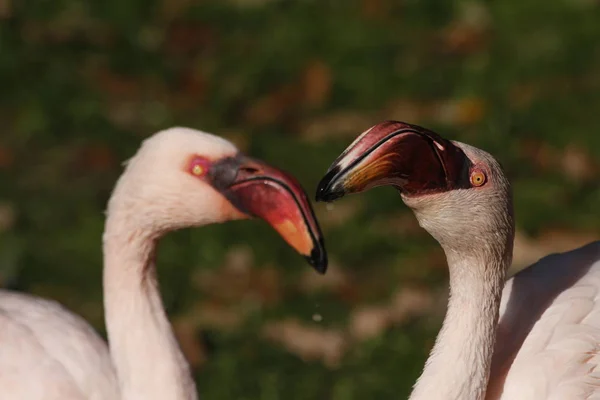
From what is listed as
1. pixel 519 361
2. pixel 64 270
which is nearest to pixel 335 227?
pixel 64 270

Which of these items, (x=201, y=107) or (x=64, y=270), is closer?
(x=64, y=270)

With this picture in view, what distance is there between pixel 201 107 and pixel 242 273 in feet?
6.95

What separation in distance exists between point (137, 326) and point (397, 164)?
144 centimetres

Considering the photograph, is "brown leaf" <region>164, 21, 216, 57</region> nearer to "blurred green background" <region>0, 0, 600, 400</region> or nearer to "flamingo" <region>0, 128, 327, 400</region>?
"blurred green background" <region>0, 0, 600, 400</region>

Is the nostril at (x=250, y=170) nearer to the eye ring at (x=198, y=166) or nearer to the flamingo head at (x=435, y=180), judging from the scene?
the eye ring at (x=198, y=166)

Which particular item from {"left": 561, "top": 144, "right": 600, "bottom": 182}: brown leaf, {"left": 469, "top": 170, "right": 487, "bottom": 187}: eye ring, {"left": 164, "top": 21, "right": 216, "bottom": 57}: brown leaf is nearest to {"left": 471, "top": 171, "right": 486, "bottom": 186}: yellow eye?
{"left": 469, "top": 170, "right": 487, "bottom": 187}: eye ring

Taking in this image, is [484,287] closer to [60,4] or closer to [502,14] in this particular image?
[502,14]

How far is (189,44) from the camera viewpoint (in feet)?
29.8

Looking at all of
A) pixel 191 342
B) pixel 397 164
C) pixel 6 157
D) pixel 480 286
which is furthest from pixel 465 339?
pixel 6 157

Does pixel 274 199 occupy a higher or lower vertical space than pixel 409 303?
higher

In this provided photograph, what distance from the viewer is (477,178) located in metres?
3.43

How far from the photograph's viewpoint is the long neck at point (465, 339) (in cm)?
361

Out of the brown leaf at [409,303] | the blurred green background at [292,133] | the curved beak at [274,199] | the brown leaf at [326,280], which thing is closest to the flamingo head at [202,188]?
the curved beak at [274,199]

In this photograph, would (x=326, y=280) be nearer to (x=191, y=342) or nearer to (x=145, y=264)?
(x=191, y=342)
